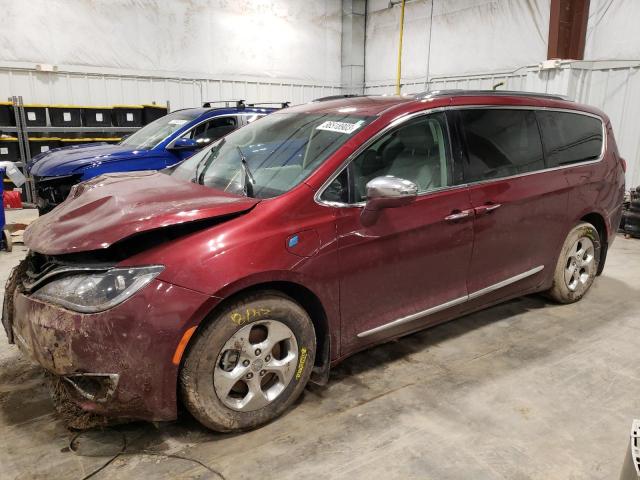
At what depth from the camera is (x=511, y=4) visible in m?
9.34

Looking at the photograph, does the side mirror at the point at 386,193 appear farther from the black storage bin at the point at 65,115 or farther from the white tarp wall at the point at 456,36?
the black storage bin at the point at 65,115

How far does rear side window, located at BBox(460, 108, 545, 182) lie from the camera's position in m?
2.87

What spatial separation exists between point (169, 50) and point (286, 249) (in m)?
9.76

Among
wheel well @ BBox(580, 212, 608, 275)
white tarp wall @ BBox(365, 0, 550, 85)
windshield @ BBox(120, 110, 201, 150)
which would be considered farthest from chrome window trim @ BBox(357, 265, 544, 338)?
white tarp wall @ BBox(365, 0, 550, 85)

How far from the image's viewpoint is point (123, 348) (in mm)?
1912

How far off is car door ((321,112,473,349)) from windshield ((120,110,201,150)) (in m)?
4.24

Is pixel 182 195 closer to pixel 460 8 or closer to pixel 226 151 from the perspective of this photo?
pixel 226 151

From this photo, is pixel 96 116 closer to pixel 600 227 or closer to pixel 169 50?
pixel 169 50

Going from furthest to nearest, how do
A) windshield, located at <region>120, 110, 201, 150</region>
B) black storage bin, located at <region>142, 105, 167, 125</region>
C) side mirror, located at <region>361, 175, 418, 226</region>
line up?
black storage bin, located at <region>142, 105, 167, 125</region>
windshield, located at <region>120, 110, 201, 150</region>
side mirror, located at <region>361, 175, 418, 226</region>

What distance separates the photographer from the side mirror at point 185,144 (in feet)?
19.1

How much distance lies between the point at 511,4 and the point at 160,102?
7.40 m

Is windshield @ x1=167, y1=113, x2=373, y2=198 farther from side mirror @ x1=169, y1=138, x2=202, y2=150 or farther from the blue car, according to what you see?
side mirror @ x1=169, y1=138, x2=202, y2=150

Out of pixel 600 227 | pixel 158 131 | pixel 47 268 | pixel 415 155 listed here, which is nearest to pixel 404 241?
pixel 415 155

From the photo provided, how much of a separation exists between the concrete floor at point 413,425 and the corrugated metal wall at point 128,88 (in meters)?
7.88
